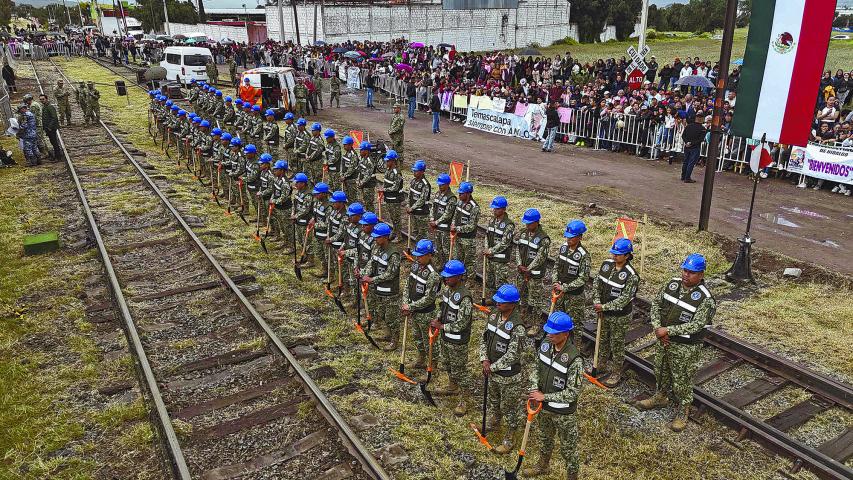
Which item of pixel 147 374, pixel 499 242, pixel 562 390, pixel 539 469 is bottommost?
pixel 539 469

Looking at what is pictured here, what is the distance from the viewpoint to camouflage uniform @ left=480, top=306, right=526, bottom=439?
6.68 m

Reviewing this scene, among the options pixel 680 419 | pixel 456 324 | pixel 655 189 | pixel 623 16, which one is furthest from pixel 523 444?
pixel 623 16

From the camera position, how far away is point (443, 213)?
11320mm

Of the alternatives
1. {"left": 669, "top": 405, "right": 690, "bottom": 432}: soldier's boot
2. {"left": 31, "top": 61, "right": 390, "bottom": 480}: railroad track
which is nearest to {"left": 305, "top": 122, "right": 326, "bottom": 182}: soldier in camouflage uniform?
{"left": 31, "top": 61, "right": 390, "bottom": 480}: railroad track

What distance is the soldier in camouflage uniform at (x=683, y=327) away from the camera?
280 inches

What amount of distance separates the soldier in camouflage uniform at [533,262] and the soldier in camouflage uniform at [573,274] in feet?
1.69

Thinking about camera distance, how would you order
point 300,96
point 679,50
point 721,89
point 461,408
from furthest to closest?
point 679,50
point 300,96
point 721,89
point 461,408

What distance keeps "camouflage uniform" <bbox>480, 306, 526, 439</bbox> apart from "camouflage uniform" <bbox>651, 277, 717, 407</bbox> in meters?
1.88

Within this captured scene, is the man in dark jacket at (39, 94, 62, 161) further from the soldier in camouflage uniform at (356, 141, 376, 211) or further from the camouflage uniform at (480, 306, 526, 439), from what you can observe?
the camouflage uniform at (480, 306, 526, 439)

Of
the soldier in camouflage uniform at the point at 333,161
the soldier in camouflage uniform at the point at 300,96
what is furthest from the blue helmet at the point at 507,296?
the soldier in camouflage uniform at the point at 300,96

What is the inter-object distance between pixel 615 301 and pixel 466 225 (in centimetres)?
349

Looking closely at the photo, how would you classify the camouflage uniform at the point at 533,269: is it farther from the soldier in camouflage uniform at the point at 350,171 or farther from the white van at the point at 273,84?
the white van at the point at 273,84

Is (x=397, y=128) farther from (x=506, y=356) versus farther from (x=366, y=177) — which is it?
(x=506, y=356)

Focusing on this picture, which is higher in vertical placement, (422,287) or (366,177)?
(366,177)
